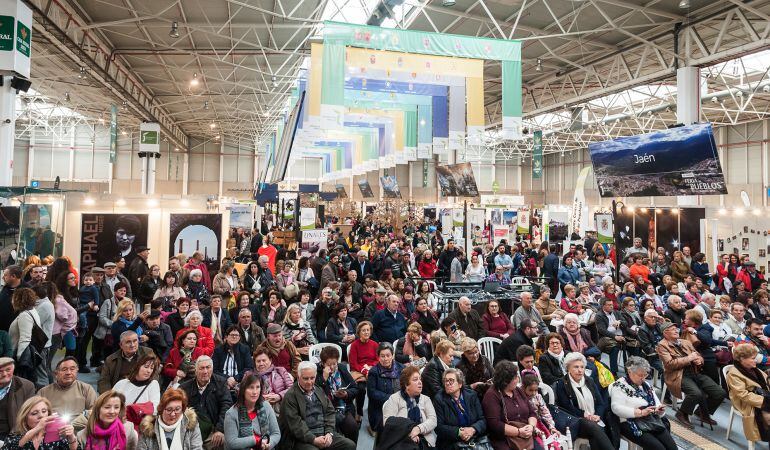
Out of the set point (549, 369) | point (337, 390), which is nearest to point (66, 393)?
point (337, 390)

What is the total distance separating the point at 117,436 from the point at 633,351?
18.5 ft

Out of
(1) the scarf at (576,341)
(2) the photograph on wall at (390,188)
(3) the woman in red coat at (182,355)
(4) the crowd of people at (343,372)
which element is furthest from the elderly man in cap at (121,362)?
(2) the photograph on wall at (390,188)

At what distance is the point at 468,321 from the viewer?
5.79 m

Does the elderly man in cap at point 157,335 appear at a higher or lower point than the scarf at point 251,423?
higher

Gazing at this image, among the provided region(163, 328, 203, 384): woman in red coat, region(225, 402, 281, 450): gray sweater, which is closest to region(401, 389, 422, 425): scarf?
region(225, 402, 281, 450): gray sweater

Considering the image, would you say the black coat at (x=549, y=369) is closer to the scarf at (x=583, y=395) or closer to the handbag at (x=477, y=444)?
the scarf at (x=583, y=395)

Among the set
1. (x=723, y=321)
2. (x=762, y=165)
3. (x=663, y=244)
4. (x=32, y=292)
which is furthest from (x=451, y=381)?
(x=762, y=165)

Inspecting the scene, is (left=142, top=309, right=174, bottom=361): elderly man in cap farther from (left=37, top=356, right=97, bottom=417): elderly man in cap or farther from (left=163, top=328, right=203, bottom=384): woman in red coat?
(left=37, top=356, right=97, bottom=417): elderly man in cap

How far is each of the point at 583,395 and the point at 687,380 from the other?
174 cm

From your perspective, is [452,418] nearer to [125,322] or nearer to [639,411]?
[639,411]

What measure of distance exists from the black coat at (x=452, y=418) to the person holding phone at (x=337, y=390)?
76 centimetres

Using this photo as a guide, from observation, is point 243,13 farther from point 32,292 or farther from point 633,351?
point 633,351

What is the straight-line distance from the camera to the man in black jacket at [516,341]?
4.99 metres

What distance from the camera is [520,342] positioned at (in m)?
5.02
